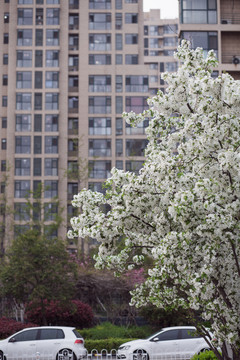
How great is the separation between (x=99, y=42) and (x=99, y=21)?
244 cm

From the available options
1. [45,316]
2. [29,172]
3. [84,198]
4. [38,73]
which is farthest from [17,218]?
[84,198]

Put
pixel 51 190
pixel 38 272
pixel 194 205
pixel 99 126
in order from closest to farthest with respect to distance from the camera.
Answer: pixel 194 205, pixel 38 272, pixel 51 190, pixel 99 126

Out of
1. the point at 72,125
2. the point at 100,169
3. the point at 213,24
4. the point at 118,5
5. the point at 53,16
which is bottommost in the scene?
the point at 100,169

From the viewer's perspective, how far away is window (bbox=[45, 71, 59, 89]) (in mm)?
60625

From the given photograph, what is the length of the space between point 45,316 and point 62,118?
35312mm

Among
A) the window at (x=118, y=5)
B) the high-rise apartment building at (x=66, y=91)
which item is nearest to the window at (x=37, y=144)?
the high-rise apartment building at (x=66, y=91)

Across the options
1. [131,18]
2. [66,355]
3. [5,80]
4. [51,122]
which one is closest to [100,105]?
[51,122]

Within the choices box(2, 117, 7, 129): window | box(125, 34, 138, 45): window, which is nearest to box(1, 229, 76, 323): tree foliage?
box(2, 117, 7, 129): window

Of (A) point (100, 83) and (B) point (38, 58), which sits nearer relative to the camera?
(A) point (100, 83)

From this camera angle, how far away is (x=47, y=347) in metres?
19.0

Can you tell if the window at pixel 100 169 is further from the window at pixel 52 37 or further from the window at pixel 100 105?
the window at pixel 52 37

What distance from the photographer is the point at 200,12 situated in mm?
41094

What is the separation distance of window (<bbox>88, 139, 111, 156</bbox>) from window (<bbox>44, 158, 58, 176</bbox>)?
145 inches

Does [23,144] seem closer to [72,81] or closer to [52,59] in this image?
[72,81]
